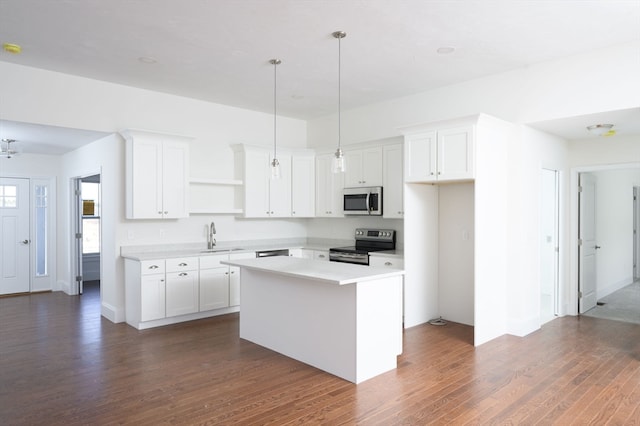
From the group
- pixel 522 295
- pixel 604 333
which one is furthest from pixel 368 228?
pixel 604 333

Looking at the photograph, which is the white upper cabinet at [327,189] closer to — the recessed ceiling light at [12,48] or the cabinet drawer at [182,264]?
the cabinet drawer at [182,264]

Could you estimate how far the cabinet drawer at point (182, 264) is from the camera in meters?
5.33

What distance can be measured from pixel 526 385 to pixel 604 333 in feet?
6.96

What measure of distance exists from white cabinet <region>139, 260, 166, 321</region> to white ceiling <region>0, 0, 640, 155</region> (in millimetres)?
2251

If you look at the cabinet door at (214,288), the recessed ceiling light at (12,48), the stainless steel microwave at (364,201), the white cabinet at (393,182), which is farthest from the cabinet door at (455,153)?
the recessed ceiling light at (12,48)

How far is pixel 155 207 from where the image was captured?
18.0 ft

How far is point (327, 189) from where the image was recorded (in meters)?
6.86

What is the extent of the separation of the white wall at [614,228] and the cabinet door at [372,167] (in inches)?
132

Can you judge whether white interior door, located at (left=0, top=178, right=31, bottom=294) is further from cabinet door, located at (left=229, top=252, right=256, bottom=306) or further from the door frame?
Answer: the door frame

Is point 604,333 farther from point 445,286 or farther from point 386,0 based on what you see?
point 386,0

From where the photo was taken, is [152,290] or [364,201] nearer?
[152,290]

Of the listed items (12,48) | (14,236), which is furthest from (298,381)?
(14,236)

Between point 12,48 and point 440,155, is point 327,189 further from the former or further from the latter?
point 12,48

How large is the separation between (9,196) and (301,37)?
20.9 ft
